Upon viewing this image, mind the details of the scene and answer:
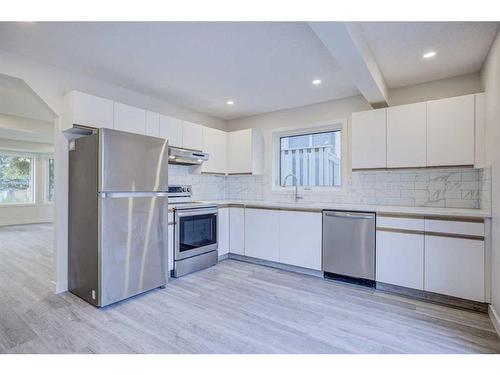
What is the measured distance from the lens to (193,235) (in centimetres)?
361

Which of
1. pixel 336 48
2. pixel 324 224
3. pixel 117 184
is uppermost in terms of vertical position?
pixel 336 48

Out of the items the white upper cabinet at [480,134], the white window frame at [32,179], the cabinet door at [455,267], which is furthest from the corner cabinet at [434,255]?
the white window frame at [32,179]

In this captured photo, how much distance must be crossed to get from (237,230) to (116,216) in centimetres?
194

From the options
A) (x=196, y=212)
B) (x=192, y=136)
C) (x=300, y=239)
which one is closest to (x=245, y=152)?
(x=192, y=136)

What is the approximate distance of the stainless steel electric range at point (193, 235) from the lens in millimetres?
3357

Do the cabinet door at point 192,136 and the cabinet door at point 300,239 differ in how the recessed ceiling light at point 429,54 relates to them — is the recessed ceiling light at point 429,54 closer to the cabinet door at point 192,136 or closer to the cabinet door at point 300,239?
the cabinet door at point 300,239

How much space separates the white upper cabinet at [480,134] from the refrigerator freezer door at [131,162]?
3289mm

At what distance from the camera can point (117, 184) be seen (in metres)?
2.56

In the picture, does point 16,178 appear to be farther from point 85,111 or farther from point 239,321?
point 239,321

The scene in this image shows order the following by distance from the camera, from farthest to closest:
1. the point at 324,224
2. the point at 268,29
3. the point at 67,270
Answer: the point at 324,224, the point at 67,270, the point at 268,29
